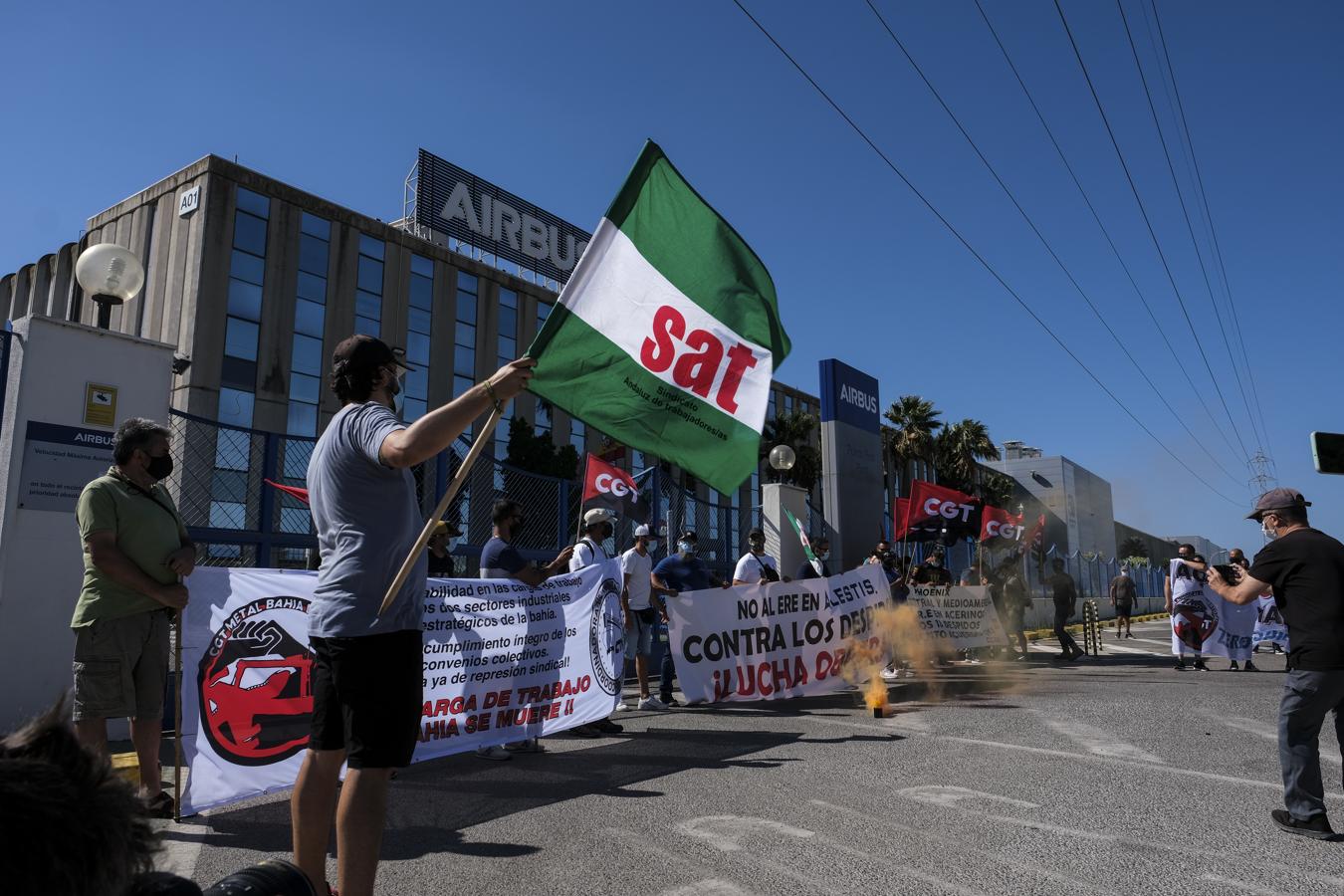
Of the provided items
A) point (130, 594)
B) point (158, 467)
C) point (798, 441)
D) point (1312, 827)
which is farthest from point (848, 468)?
point (798, 441)

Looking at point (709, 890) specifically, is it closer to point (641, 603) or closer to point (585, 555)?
point (585, 555)

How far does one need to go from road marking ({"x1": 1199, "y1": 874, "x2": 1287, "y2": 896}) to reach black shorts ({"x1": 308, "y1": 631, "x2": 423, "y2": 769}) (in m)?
3.15

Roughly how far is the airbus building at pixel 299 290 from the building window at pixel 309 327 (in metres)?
0.04

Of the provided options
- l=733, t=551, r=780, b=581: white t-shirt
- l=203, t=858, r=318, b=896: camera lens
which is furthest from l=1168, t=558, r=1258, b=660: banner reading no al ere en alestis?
l=203, t=858, r=318, b=896: camera lens

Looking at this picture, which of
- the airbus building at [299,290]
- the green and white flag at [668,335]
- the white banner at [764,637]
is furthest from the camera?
the airbus building at [299,290]

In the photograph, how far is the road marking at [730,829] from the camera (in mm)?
4168

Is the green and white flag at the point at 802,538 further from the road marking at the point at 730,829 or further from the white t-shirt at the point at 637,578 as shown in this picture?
the road marking at the point at 730,829

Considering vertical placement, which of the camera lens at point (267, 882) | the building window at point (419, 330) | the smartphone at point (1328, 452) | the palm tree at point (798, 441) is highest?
the building window at point (419, 330)

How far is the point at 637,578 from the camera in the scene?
9.52m

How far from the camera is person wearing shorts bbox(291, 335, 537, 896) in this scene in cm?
254

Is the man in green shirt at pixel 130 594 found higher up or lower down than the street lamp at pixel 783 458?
lower down

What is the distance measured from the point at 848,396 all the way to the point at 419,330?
99.4ft

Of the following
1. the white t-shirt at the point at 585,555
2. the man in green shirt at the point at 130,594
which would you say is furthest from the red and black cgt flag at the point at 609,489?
the man in green shirt at the point at 130,594

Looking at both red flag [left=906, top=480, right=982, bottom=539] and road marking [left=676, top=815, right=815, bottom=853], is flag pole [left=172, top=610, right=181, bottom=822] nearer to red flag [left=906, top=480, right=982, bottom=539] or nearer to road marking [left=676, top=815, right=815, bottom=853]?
road marking [left=676, top=815, right=815, bottom=853]
